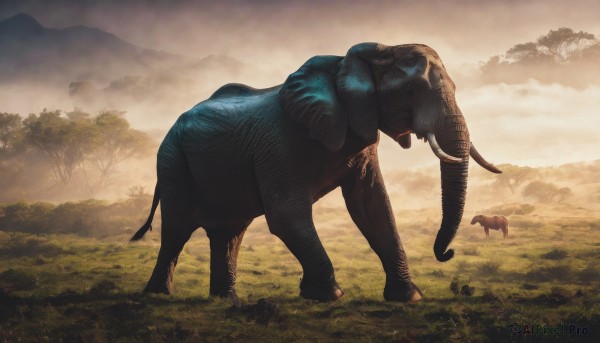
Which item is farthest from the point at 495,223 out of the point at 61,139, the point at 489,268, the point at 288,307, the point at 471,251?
the point at 61,139

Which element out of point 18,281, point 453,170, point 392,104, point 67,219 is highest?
point 392,104

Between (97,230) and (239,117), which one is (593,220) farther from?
(97,230)

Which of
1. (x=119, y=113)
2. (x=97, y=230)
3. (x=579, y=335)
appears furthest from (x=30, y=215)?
(x=579, y=335)

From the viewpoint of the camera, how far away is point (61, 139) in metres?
45.9

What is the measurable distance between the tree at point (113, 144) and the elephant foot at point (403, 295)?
42.4m

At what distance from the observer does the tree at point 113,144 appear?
159 feet

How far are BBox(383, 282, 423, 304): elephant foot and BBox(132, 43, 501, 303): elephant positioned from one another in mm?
15

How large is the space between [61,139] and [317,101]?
42.2 metres

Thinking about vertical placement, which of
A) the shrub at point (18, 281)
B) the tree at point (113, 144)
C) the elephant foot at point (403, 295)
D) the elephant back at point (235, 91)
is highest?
the tree at point (113, 144)

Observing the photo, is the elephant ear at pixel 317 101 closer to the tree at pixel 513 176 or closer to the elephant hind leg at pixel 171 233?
the elephant hind leg at pixel 171 233

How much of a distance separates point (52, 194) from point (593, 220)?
40.0m

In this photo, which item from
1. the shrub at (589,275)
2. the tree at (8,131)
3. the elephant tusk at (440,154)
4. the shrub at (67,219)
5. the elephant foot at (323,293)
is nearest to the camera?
the elephant tusk at (440,154)

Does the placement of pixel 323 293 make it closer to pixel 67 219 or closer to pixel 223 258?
pixel 223 258

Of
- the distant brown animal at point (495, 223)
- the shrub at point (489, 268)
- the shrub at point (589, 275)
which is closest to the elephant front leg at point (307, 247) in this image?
the shrub at point (589, 275)
